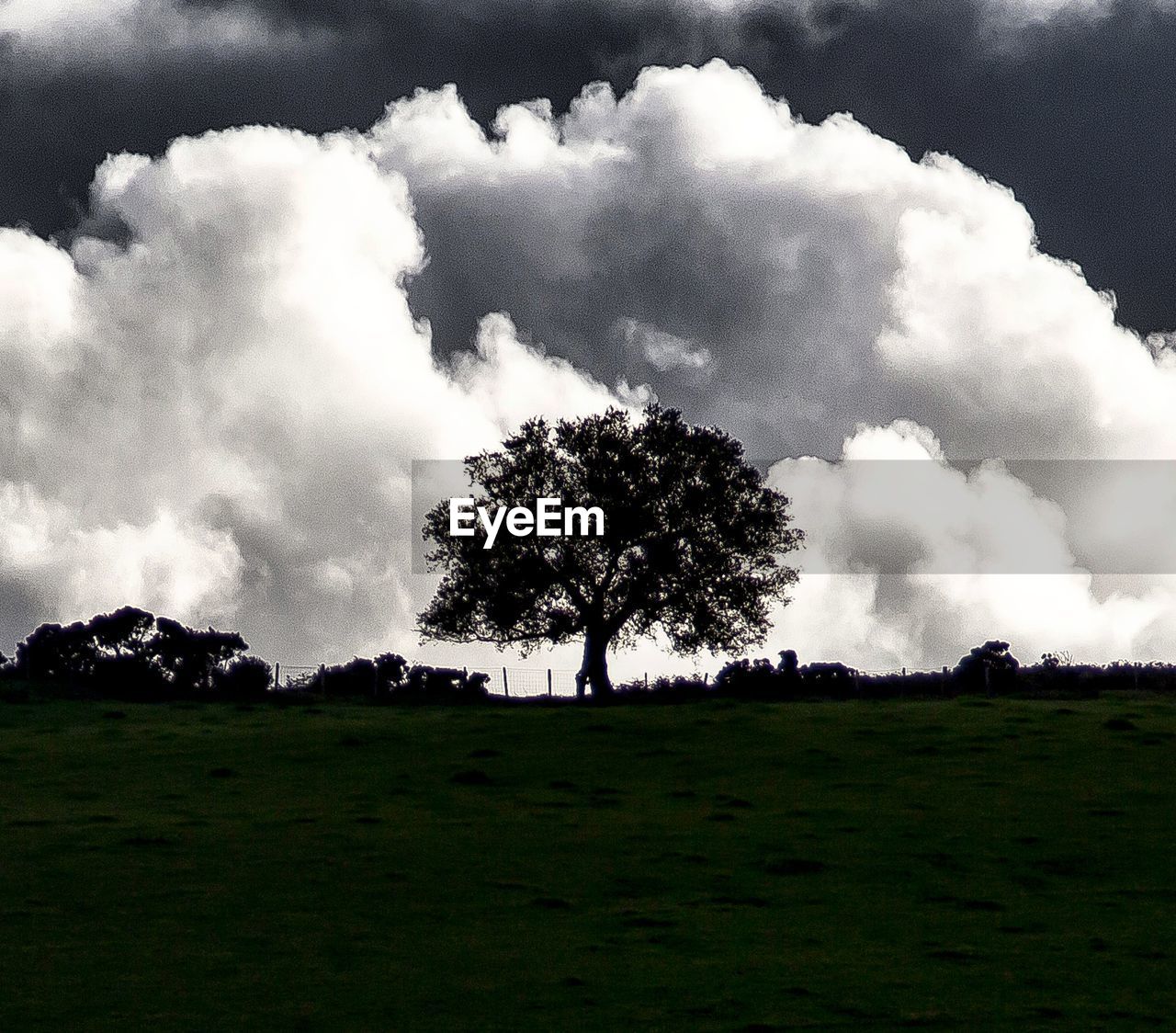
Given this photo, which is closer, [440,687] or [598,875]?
[598,875]

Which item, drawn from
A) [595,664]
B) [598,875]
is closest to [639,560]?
[595,664]

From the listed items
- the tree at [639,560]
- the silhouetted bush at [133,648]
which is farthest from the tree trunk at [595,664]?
the silhouetted bush at [133,648]

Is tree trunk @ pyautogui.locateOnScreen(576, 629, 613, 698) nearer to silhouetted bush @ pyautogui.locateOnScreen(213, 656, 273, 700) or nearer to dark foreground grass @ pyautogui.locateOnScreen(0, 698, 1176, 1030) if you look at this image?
silhouetted bush @ pyautogui.locateOnScreen(213, 656, 273, 700)

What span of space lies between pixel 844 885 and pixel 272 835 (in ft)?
32.2

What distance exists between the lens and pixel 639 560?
7550 centimetres

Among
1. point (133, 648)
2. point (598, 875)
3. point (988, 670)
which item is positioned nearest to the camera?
point (598, 875)

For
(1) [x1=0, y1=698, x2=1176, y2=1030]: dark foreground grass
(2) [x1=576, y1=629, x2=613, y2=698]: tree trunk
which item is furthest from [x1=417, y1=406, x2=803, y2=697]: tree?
(1) [x1=0, y1=698, x2=1176, y2=1030]: dark foreground grass

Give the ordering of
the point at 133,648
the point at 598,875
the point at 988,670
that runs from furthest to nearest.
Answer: the point at 133,648
the point at 988,670
the point at 598,875

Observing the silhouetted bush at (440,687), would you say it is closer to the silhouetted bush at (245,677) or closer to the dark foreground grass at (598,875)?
the silhouetted bush at (245,677)

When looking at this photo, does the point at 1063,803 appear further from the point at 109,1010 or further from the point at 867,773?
the point at 109,1010

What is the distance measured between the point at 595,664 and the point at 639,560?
5.88 metres

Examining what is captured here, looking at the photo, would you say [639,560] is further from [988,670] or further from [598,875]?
[598,875]

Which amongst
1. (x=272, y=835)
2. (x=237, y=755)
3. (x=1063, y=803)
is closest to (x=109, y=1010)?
(x=272, y=835)

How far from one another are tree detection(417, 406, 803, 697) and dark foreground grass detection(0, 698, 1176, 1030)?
35032 millimetres
